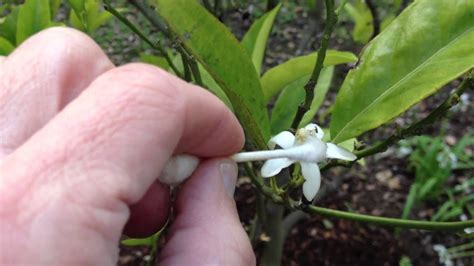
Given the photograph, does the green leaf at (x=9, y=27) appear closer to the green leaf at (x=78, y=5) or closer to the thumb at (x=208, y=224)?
the green leaf at (x=78, y=5)

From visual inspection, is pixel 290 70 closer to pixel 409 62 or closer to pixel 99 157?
pixel 409 62

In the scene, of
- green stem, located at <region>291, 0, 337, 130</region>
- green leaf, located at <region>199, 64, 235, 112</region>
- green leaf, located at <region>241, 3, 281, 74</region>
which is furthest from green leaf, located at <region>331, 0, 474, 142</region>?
green leaf, located at <region>241, 3, 281, 74</region>

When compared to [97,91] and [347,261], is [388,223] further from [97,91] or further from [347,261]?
[347,261]

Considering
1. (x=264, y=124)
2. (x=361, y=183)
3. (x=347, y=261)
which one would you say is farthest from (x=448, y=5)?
(x=361, y=183)

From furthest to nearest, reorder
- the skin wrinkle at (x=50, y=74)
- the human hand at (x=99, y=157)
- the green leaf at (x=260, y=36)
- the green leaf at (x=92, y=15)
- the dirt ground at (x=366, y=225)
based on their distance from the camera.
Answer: the dirt ground at (x=366, y=225)
the green leaf at (x=92, y=15)
the green leaf at (x=260, y=36)
the skin wrinkle at (x=50, y=74)
the human hand at (x=99, y=157)

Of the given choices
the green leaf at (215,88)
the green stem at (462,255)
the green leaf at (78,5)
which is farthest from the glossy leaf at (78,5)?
the green stem at (462,255)

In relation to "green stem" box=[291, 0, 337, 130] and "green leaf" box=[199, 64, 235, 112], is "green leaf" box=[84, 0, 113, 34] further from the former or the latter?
"green stem" box=[291, 0, 337, 130]
